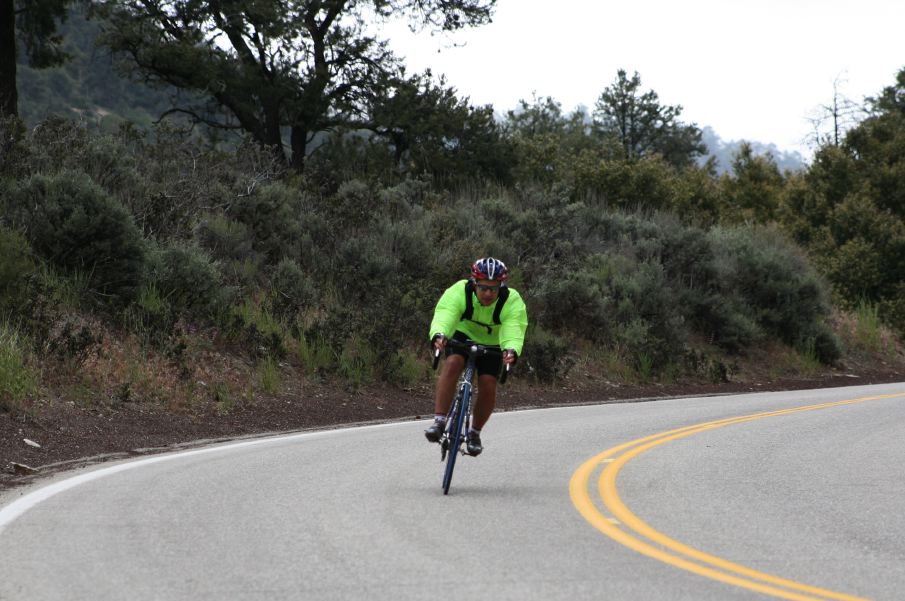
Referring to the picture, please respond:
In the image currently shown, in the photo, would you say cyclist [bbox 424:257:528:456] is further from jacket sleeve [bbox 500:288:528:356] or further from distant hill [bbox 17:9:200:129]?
distant hill [bbox 17:9:200:129]

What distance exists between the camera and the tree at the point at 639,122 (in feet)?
257

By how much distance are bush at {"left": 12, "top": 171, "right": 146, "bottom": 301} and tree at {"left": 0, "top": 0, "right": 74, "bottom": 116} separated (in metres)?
9.96

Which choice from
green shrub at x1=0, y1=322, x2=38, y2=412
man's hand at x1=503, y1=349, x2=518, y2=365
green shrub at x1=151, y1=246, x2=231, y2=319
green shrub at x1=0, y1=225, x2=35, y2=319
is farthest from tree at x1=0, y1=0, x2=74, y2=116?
man's hand at x1=503, y1=349, x2=518, y2=365

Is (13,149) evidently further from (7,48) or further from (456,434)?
(456,434)

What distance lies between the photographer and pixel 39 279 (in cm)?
1477

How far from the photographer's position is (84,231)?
621 inches

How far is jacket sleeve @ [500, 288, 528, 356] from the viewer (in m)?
9.17

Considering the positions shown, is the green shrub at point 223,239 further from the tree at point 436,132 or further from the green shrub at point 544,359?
the tree at point 436,132

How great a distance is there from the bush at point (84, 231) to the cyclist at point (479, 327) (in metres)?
7.74

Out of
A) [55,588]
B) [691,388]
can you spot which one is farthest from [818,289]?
[55,588]

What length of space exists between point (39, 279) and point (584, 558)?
10.6 m

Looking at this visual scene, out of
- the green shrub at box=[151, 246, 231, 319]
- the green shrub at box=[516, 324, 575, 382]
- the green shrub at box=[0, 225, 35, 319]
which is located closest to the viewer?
the green shrub at box=[0, 225, 35, 319]

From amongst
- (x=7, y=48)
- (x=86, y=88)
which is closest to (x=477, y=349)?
(x=7, y=48)

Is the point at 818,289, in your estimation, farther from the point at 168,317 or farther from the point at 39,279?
the point at 39,279
